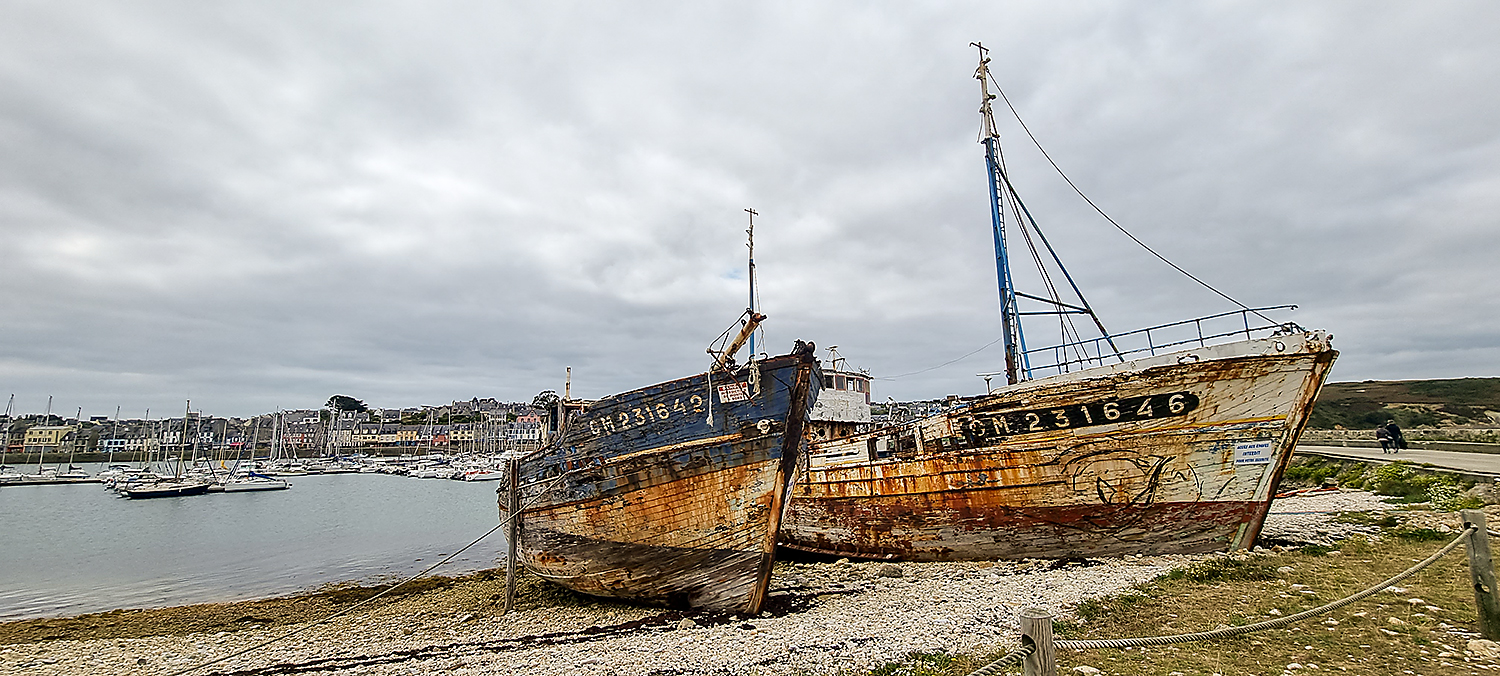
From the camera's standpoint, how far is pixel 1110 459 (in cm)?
1219

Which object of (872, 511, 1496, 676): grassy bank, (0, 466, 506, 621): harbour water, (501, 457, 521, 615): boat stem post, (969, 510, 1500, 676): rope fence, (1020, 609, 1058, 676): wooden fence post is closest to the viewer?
(1020, 609, 1058, 676): wooden fence post

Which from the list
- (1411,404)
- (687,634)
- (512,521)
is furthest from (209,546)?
(1411,404)

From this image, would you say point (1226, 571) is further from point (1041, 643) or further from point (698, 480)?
point (1041, 643)

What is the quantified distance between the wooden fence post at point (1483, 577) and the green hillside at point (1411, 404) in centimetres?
7507

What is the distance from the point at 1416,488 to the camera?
1917 centimetres

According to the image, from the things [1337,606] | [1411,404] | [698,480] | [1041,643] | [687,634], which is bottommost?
[687,634]

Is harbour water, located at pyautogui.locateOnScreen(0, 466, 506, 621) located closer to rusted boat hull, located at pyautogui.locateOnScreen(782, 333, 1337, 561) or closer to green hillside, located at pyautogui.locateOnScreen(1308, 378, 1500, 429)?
rusted boat hull, located at pyautogui.locateOnScreen(782, 333, 1337, 561)

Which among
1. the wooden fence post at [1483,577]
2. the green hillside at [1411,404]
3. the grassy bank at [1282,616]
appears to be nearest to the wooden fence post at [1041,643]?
the grassy bank at [1282,616]

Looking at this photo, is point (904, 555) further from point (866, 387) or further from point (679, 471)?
point (866, 387)

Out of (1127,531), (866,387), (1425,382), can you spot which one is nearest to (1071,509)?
(1127,531)

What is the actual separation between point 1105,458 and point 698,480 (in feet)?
24.7

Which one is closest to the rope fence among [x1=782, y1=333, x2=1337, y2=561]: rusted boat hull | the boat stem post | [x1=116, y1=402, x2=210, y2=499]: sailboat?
[x1=782, y1=333, x2=1337, y2=561]: rusted boat hull

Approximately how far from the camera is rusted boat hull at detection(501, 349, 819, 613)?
10.5m

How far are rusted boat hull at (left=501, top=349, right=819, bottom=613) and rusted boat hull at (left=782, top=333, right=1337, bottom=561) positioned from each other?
4364 mm
